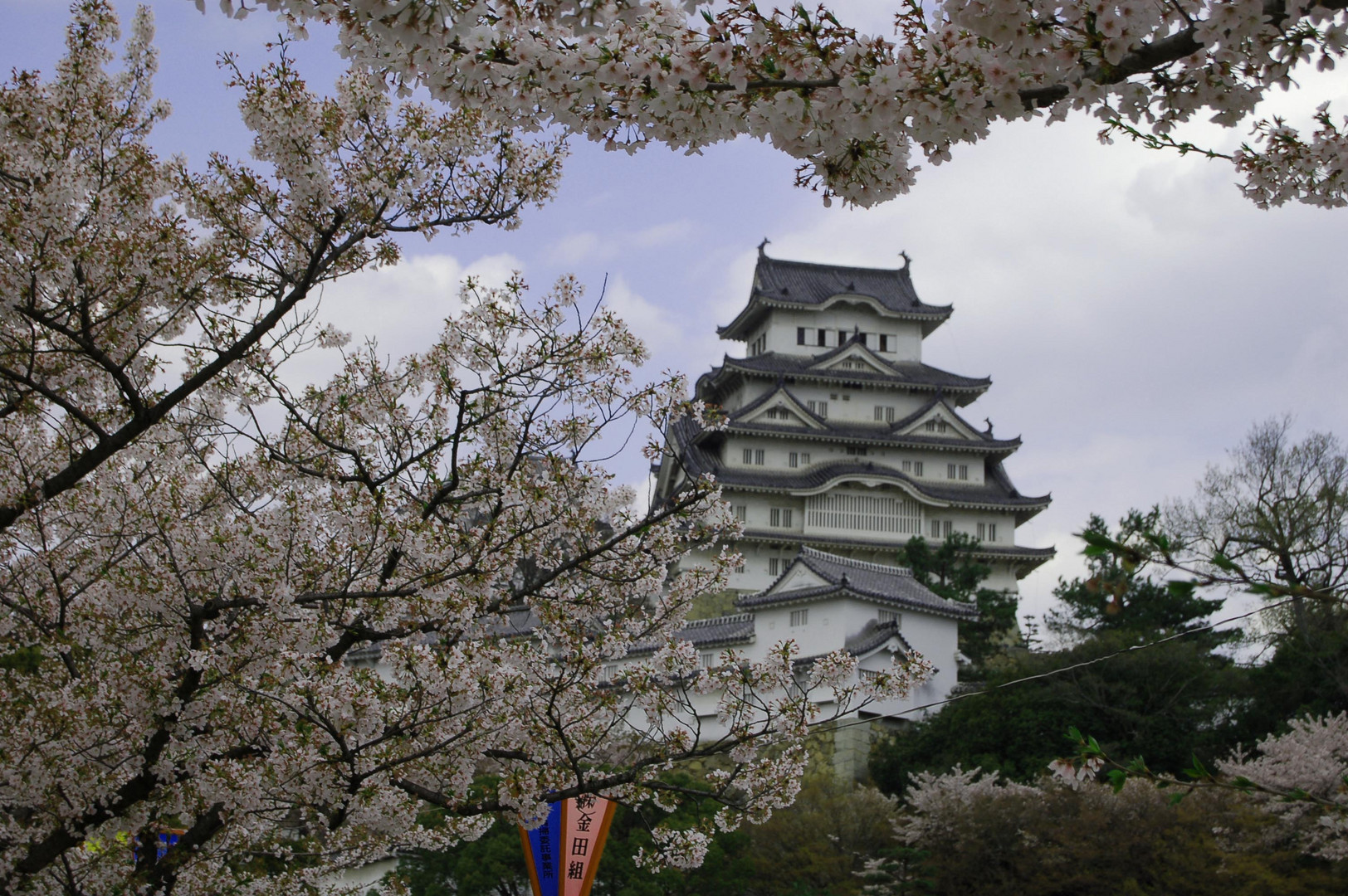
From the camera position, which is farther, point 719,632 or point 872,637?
point 719,632

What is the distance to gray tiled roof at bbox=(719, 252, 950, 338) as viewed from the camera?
4088 cm

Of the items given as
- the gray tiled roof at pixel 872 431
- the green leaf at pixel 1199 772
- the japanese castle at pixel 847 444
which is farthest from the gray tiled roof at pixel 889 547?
the green leaf at pixel 1199 772

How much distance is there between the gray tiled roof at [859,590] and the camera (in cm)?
2491

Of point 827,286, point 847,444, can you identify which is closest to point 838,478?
point 847,444

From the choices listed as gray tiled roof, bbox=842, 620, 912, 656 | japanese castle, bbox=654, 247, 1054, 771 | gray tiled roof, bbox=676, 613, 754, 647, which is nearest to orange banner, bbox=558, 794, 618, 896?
gray tiled roof, bbox=842, 620, 912, 656

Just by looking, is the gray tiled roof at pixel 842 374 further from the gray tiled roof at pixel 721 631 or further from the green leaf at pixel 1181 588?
the green leaf at pixel 1181 588

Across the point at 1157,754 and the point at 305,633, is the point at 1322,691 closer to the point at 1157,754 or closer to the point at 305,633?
the point at 1157,754

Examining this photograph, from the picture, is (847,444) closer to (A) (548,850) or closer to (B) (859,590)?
(B) (859,590)

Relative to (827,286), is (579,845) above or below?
below

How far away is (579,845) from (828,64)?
24.5ft

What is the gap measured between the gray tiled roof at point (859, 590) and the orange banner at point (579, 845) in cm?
1561

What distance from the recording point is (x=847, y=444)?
125 ft

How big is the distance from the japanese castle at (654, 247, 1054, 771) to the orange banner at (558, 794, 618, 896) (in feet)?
75.5

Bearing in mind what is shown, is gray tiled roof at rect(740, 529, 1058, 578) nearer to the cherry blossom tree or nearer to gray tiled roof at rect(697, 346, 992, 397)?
gray tiled roof at rect(697, 346, 992, 397)
